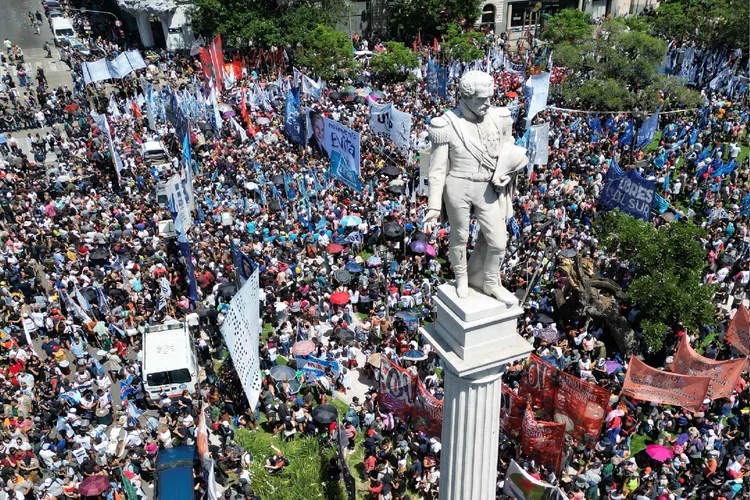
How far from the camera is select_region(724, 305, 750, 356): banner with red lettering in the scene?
62.6ft

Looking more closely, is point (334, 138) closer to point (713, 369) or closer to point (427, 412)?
point (427, 412)

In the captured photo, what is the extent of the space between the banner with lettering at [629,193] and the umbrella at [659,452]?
10.9m

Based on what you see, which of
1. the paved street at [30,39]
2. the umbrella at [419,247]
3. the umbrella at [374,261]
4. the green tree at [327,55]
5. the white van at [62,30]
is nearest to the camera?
the umbrella at [374,261]

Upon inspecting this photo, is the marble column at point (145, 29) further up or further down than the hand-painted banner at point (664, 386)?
further up

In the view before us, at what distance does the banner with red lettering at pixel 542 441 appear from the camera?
1611 cm

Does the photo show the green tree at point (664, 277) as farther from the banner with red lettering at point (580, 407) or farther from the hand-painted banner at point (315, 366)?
the hand-painted banner at point (315, 366)

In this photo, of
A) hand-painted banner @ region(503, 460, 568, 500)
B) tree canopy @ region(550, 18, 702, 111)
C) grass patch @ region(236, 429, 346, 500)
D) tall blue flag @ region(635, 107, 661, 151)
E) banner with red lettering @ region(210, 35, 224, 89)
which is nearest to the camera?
hand-painted banner @ region(503, 460, 568, 500)

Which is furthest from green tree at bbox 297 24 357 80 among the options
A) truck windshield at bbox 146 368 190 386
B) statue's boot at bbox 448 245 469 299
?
statue's boot at bbox 448 245 469 299

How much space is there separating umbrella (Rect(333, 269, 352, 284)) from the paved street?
3994 centimetres

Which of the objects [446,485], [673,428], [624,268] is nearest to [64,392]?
[446,485]

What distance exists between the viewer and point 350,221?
27297 mm

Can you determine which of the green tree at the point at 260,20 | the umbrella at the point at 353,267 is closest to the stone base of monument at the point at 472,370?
the umbrella at the point at 353,267

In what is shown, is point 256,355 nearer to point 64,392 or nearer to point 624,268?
point 64,392

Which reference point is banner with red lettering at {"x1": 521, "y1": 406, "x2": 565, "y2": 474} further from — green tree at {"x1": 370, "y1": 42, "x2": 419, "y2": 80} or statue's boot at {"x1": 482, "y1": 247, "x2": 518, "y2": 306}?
green tree at {"x1": 370, "y1": 42, "x2": 419, "y2": 80}
